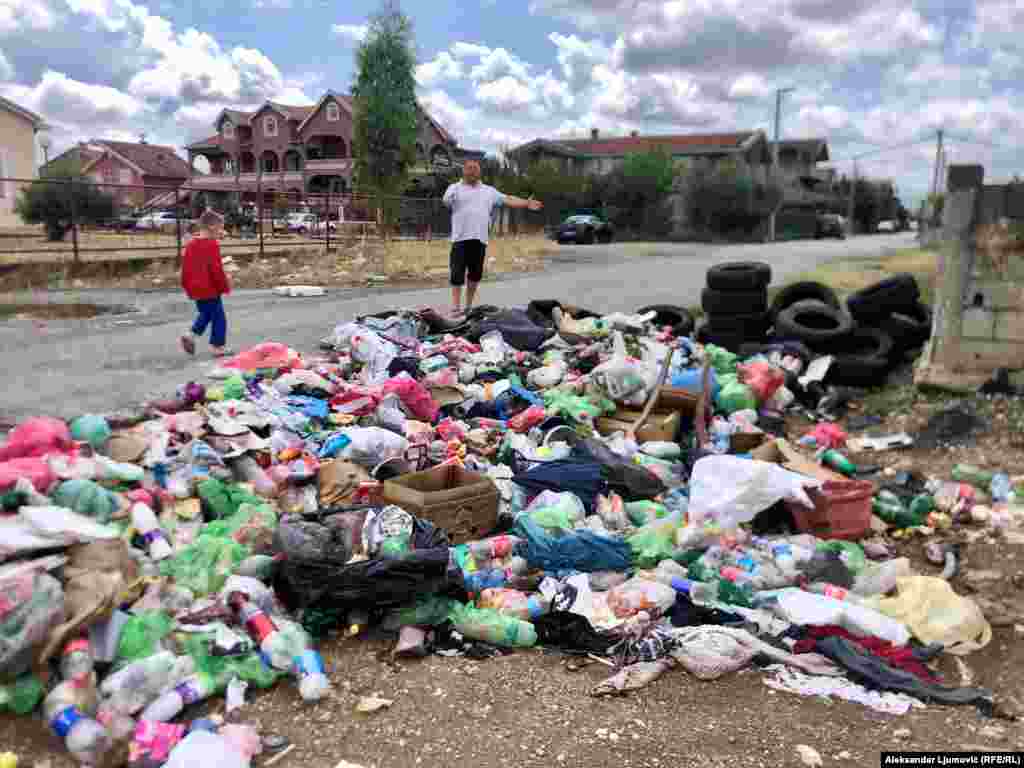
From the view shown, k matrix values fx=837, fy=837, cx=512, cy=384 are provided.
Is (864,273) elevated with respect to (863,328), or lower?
elevated

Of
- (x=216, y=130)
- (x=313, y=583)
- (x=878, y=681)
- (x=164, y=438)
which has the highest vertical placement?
(x=216, y=130)

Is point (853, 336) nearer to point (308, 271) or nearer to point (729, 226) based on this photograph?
point (308, 271)

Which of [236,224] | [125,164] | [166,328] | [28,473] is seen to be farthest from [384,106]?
[125,164]

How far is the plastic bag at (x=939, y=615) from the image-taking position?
3.83 m

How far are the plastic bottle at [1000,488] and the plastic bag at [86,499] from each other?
211 inches

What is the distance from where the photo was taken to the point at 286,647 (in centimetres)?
336

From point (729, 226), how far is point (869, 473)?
130ft

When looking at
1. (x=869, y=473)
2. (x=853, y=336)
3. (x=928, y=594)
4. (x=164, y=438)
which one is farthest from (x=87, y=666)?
(x=853, y=336)

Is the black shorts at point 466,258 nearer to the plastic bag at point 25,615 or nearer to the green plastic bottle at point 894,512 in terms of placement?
the green plastic bottle at point 894,512

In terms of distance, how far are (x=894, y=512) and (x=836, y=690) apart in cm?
232

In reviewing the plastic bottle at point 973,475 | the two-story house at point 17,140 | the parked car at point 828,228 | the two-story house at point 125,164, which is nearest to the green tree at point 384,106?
the two-story house at point 17,140

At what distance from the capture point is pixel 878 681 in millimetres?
3404

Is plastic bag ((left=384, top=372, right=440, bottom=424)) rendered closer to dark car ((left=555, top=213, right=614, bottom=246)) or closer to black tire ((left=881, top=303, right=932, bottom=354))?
black tire ((left=881, top=303, right=932, bottom=354))

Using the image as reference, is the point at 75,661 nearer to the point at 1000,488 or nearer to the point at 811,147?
the point at 1000,488
